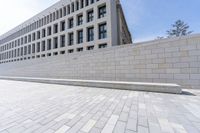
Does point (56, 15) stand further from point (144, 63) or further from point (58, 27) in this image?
point (144, 63)

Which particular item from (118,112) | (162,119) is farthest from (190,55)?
(118,112)

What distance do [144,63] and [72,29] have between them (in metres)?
17.4

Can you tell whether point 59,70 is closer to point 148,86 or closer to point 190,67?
point 148,86

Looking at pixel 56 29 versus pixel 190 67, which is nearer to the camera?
pixel 190 67

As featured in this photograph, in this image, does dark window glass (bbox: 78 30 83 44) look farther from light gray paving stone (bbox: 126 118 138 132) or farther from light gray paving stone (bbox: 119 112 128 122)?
light gray paving stone (bbox: 126 118 138 132)

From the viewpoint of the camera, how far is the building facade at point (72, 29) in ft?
57.6

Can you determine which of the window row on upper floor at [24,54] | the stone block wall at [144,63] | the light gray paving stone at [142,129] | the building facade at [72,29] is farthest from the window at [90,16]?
the light gray paving stone at [142,129]

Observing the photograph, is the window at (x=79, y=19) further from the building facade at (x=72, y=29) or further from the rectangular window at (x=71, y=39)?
the rectangular window at (x=71, y=39)

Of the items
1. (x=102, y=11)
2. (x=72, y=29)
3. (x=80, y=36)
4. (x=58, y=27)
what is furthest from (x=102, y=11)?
(x=58, y=27)

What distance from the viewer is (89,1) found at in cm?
1956

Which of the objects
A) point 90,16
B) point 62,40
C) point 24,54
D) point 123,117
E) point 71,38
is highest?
point 90,16

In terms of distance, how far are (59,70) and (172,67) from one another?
11.3 m

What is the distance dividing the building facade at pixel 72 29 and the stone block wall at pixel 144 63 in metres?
2.72

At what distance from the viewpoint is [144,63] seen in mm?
7797
